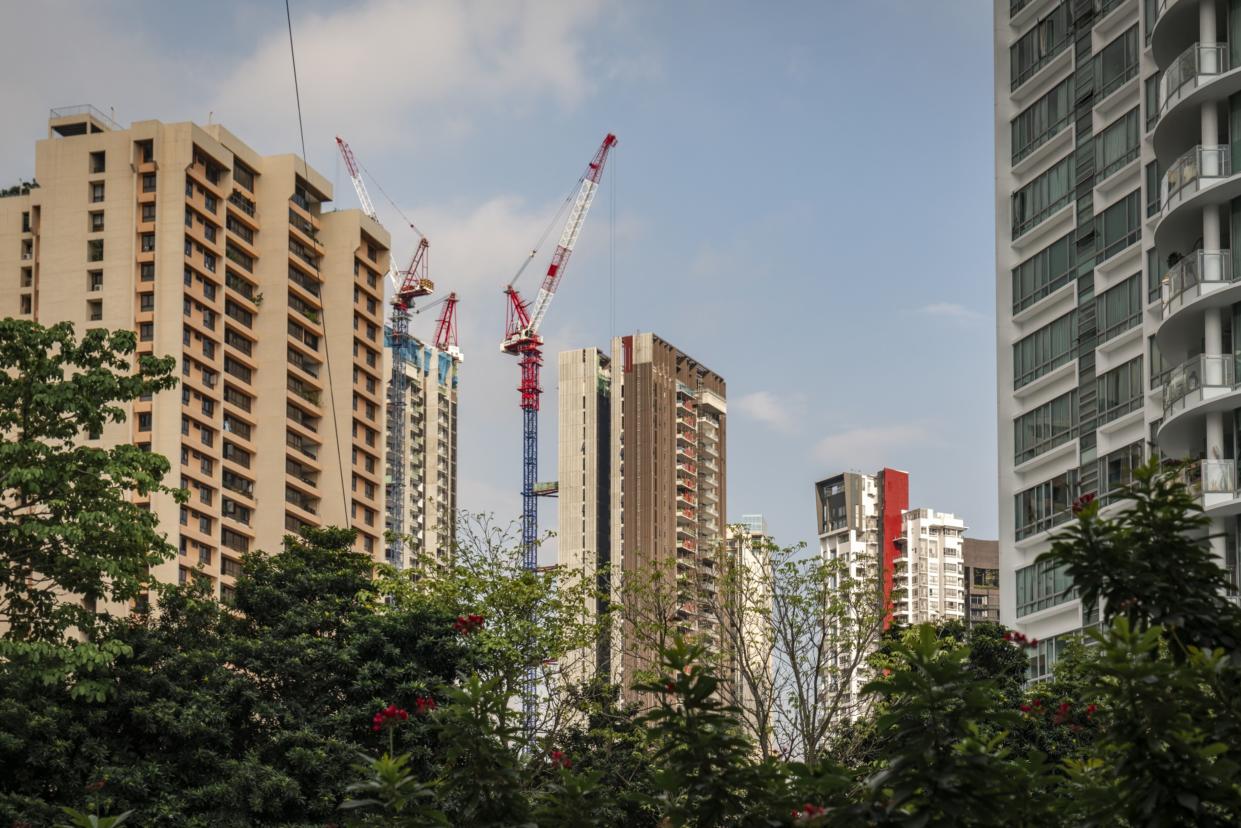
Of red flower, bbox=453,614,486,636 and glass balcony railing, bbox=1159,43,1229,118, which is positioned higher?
glass balcony railing, bbox=1159,43,1229,118

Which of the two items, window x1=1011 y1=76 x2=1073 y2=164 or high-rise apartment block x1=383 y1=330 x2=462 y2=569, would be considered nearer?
window x1=1011 y1=76 x2=1073 y2=164

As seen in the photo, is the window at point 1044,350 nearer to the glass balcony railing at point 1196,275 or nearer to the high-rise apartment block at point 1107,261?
the high-rise apartment block at point 1107,261

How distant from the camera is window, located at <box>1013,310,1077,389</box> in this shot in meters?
46.9

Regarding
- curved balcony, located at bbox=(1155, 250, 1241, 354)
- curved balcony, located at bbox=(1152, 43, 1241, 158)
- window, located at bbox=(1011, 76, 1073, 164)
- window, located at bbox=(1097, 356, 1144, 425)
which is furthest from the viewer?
window, located at bbox=(1011, 76, 1073, 164)

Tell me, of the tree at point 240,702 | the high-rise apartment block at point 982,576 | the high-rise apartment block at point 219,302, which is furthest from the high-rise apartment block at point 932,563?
the tree at point 240,702

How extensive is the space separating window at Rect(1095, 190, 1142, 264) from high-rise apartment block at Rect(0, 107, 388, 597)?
60752 mm

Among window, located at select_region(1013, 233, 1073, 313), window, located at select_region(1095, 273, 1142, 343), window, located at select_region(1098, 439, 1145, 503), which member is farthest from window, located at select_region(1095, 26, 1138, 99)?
window, located at select_region(1098, 439, 1145, 503)

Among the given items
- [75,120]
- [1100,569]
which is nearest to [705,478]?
[75,120]

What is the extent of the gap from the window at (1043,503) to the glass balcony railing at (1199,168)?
10.3m

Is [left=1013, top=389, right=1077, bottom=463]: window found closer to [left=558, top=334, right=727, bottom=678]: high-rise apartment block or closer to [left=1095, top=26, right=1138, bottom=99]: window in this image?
[left=1095, top=26, right=1138, bottom=99]: window

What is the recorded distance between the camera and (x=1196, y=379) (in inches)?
1448

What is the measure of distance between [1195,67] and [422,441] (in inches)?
6071

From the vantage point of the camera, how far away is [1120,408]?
43750 millimetres

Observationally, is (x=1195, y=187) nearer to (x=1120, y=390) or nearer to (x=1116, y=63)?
(x=1120, y=390)
